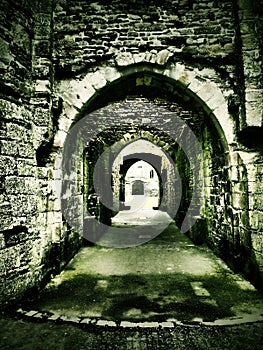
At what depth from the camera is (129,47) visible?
147 inches

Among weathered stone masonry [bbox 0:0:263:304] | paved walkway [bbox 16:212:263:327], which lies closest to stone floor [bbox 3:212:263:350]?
paved walkway [bbox 16:212:263:327]

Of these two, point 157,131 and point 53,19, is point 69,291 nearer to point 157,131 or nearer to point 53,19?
point 53,19

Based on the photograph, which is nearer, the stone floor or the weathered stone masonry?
the stone floor

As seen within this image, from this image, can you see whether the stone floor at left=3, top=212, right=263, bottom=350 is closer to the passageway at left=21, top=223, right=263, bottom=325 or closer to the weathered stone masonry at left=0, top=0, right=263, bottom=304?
the passageway at left=21, top=223, right=263, bottom=325

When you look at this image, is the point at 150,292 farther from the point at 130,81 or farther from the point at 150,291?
the point at 130,81

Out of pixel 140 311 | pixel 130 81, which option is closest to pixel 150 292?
pixel 140 311

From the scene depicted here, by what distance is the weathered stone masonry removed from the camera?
10.0ft

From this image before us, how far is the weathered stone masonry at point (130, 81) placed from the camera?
306 cm

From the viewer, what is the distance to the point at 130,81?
402 centimetres

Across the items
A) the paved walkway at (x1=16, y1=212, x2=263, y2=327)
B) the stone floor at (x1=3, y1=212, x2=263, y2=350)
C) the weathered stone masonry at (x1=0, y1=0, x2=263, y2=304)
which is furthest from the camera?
the weathered stone masonry at (x1=0, y1=0, x2=263, y2=304)

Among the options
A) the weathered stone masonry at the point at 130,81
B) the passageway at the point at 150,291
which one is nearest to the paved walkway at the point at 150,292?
the passageway at the point at 150,291

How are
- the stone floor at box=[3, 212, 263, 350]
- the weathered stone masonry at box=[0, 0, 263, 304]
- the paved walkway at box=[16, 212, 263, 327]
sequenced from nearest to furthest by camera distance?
1. the stone floor at box=[3, 212, 263, 350]
2. the paved walkway at box=[16, 212, 263, 327]
3. the weathered stone masonry at box=[0, 0, 263, 304]

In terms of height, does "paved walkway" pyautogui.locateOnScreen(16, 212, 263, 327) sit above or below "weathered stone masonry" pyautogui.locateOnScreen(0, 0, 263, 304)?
below

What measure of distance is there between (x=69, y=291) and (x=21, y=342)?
1.02m
